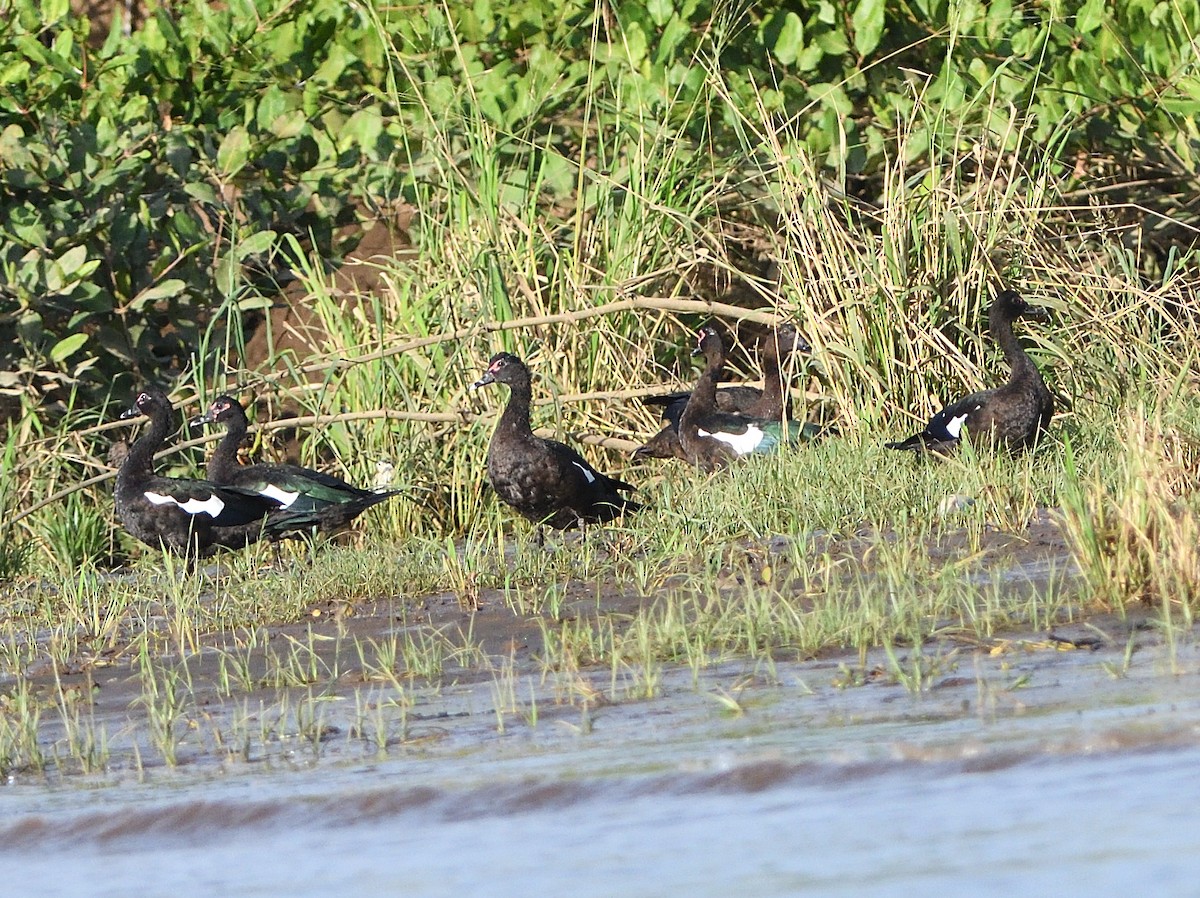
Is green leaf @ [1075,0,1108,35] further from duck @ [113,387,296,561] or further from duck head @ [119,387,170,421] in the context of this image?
duck head @ [119,387,170,421]

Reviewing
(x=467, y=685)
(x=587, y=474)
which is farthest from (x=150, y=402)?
(x=467, y=685)

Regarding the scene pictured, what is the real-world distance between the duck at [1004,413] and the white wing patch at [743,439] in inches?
32.8

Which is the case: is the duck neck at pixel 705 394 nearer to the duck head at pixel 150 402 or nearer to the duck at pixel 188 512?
the duck at pixel 188 512

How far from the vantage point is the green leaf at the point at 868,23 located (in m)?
10.2

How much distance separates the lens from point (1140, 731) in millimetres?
4102

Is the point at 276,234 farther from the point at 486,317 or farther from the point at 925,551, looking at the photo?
the point at 925,551

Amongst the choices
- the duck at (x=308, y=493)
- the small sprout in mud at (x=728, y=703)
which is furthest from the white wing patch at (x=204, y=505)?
the small sprout in mud at (x=728, y=703)

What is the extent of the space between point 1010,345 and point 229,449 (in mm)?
3632

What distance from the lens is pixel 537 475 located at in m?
8.59

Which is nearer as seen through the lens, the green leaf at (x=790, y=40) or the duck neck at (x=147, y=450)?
the duck neck at (x=147, y=450)

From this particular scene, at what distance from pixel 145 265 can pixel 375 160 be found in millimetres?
1362

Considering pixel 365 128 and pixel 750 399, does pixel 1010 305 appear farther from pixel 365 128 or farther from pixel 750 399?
pixel 365 128

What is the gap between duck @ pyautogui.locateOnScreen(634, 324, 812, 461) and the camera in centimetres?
946

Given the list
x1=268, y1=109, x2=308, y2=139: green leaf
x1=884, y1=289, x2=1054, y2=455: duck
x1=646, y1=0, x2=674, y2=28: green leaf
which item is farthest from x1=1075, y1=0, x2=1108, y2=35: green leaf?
x1=268, y1=109, x2=308, y2=139: green leaf
